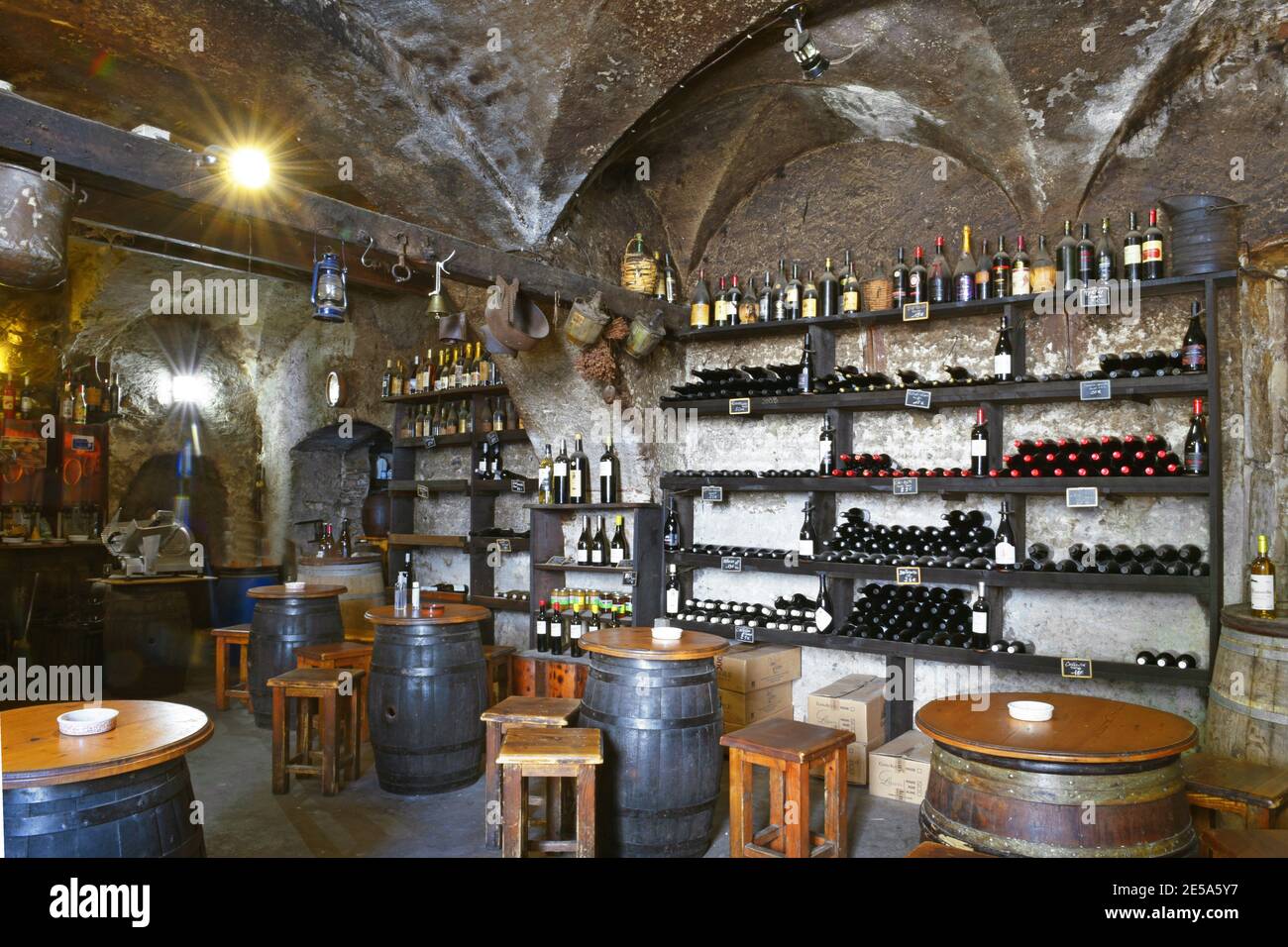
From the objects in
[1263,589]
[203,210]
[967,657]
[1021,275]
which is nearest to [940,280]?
[1021,275]

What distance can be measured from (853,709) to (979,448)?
153cm

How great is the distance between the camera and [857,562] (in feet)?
15.2

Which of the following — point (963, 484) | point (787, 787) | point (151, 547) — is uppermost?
point (963, 484)

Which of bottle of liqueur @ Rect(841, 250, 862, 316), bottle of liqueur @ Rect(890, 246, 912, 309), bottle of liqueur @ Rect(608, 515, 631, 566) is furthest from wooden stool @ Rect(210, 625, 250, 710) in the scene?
bottle of liqueur @ Rect(890, 246, 912, 309)

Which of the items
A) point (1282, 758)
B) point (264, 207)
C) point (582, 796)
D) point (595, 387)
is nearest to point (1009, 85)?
point (595, 387)

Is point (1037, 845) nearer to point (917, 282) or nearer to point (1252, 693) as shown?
point (1252, 693)

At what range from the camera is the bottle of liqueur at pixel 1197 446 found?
3.82 metres

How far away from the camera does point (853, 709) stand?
4375mm

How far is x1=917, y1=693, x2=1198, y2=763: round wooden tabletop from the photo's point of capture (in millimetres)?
2209

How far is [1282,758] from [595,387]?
12.3 ft

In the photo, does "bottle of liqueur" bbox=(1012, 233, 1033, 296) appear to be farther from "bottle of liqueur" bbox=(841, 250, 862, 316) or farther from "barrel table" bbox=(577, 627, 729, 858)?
"barrel table" bbox=(577, 627, 729, 858)

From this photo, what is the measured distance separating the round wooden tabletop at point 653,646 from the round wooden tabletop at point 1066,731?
909 millimetres

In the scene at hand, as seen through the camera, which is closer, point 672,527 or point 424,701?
point 424,701
